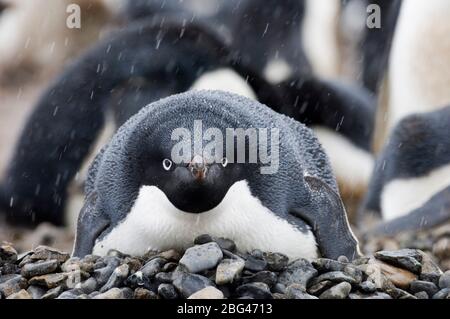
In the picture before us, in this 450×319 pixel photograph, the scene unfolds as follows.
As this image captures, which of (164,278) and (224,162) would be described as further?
(224,162)

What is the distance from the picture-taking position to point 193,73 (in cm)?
417

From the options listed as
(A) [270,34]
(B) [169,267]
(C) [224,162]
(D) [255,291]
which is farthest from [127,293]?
(A) [270,34]

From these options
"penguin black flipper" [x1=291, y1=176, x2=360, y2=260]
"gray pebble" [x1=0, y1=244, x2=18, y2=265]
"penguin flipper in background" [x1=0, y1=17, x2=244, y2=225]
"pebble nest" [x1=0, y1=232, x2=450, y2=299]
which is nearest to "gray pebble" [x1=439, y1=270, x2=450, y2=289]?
"pebble nest" [x1=0, y1=232, x2=450, y2=299]

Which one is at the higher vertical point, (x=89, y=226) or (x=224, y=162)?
(x=224, y=162)

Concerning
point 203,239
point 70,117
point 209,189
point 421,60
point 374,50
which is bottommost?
point 203,239

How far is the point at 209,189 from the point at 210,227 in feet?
0.43

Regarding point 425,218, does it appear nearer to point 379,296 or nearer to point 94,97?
point 379,296

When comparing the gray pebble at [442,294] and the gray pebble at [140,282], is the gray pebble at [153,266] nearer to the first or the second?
the gray pebble at [140,282]

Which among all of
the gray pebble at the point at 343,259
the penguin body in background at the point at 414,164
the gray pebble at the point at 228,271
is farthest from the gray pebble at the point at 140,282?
the penguin body in background at the point at 414,164

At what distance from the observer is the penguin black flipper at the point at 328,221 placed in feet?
7.55

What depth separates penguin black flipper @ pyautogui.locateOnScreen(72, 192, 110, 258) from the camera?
7.65ft

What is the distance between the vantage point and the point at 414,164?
343 centimetres

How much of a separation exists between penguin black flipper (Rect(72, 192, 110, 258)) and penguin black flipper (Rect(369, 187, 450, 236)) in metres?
1.14
